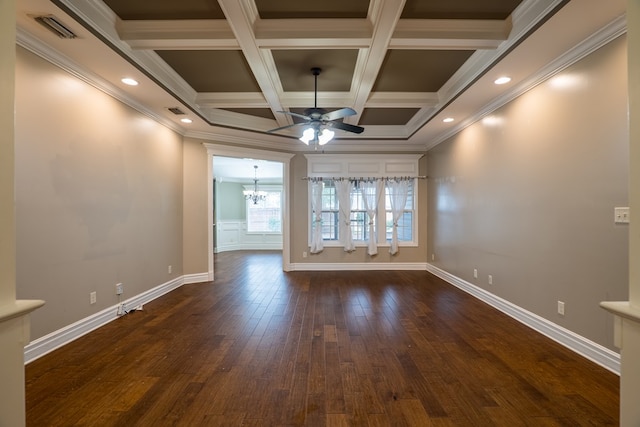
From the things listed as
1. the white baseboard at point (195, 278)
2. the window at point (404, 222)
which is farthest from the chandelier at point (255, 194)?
the window at point (404, 222)

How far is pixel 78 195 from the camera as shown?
9.69ft

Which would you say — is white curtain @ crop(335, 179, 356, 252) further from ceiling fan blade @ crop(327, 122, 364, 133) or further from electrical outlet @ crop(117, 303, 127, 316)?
electrical outlet @ crop(117, 303, 127, 316)

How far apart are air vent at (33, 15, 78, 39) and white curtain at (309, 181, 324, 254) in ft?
14.7

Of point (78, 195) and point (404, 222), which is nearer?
point (78, 195)

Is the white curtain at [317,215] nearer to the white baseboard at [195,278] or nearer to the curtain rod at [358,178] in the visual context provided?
the curtain rod at [358,178]

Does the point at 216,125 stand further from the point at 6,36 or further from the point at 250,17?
the point at 6,36

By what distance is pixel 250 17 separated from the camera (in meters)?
2.55

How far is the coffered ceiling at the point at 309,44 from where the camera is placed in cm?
239

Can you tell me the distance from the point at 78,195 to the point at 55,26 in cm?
147

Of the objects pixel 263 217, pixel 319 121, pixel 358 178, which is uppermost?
pixel 319 121

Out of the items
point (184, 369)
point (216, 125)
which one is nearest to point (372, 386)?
point (184, 369)

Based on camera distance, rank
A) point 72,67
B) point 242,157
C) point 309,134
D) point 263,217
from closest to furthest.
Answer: point 72,67 → point 309,134 → point 242,157 → point 263,217

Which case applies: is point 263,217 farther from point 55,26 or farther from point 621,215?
point 621,215

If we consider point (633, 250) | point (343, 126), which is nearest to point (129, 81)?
point (343, 126)
